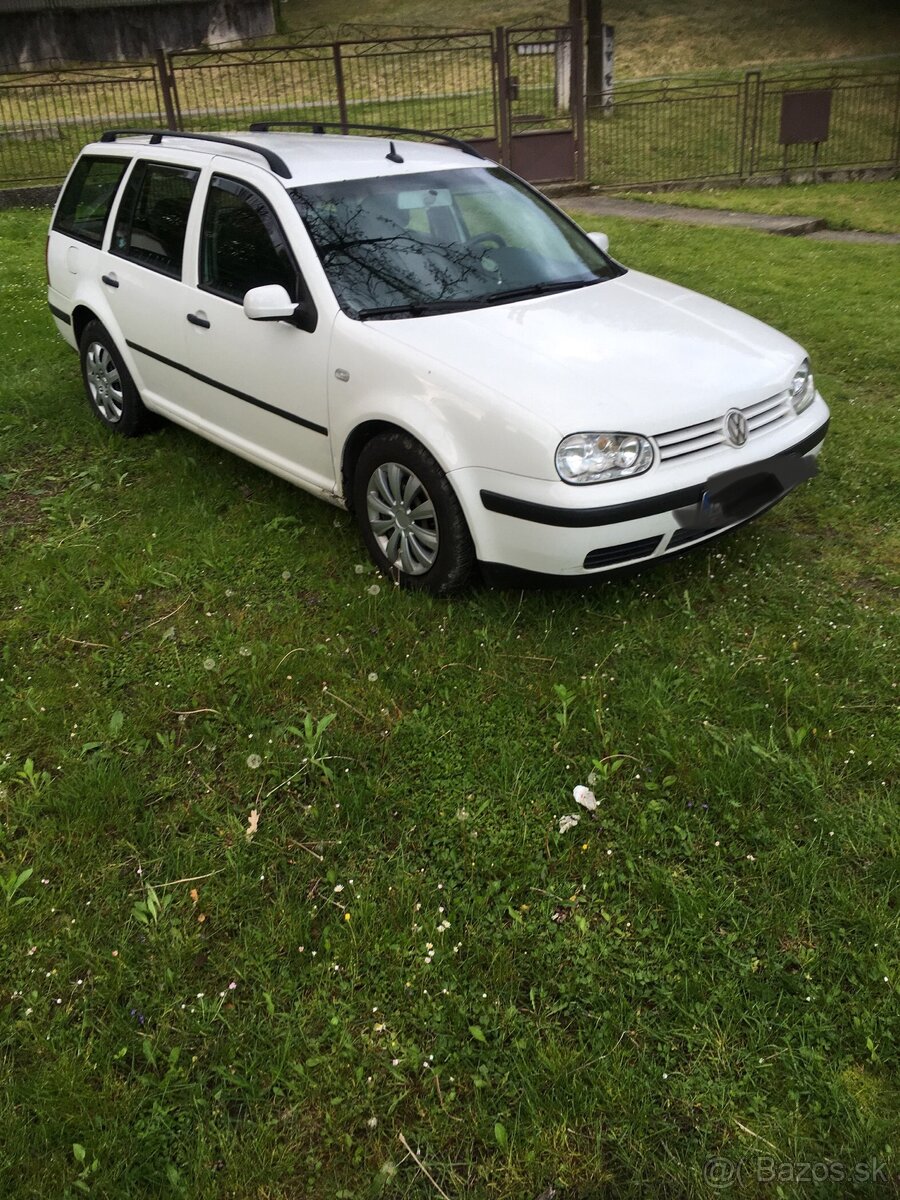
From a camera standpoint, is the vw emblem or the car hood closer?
the car hood

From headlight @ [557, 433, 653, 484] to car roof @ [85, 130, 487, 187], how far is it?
192 cm

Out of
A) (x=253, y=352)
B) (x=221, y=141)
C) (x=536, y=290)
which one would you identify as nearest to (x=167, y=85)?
(x=221, y=141)

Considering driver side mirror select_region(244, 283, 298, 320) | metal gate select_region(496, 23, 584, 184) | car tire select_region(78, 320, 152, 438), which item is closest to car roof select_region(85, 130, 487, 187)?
driver side mirror select_region(244, 283, 298, 320)

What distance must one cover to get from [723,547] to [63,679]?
108 inches

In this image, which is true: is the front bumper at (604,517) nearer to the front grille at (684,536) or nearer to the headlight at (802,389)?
the front grille at (684,536)

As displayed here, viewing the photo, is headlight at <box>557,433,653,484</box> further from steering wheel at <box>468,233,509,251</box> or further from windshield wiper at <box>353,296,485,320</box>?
steering wheel at <box>468,233,509,251</box>

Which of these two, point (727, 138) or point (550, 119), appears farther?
point (727, 138)

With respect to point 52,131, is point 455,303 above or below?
below

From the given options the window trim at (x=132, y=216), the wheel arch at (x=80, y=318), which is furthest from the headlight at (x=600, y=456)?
the wheel arch at (x=80, y=318)

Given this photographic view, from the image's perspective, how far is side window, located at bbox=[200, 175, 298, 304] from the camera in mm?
4227

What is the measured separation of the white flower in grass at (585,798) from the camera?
115 inches

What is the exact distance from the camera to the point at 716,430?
142 inches

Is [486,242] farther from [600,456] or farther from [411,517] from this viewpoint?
[600,456]

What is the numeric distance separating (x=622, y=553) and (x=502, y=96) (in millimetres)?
12475
